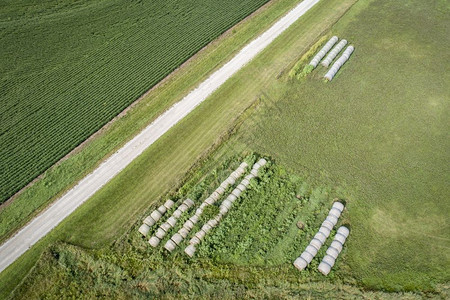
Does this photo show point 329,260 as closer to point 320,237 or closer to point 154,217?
point 320,237

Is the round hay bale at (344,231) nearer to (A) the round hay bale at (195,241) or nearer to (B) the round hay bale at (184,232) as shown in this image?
(A) the round hay bale at (195,241)

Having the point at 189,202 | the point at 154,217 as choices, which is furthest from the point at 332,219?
the point at 154,217

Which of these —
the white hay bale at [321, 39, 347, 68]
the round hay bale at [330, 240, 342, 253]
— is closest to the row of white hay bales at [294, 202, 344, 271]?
the round hay bale at [330, 240, 342, 253]

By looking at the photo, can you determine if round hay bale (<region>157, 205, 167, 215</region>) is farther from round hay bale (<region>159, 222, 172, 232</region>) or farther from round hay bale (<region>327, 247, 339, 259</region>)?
round hay bale (<region>327, 247, 339, 259</region>)

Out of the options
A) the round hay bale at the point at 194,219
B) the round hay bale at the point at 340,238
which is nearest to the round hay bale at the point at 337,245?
the round hay bale at the point at 340,238

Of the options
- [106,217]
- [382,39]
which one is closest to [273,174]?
[106,217]

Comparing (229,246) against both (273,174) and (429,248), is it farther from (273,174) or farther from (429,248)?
(429,248)

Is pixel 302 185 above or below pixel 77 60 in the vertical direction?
below
